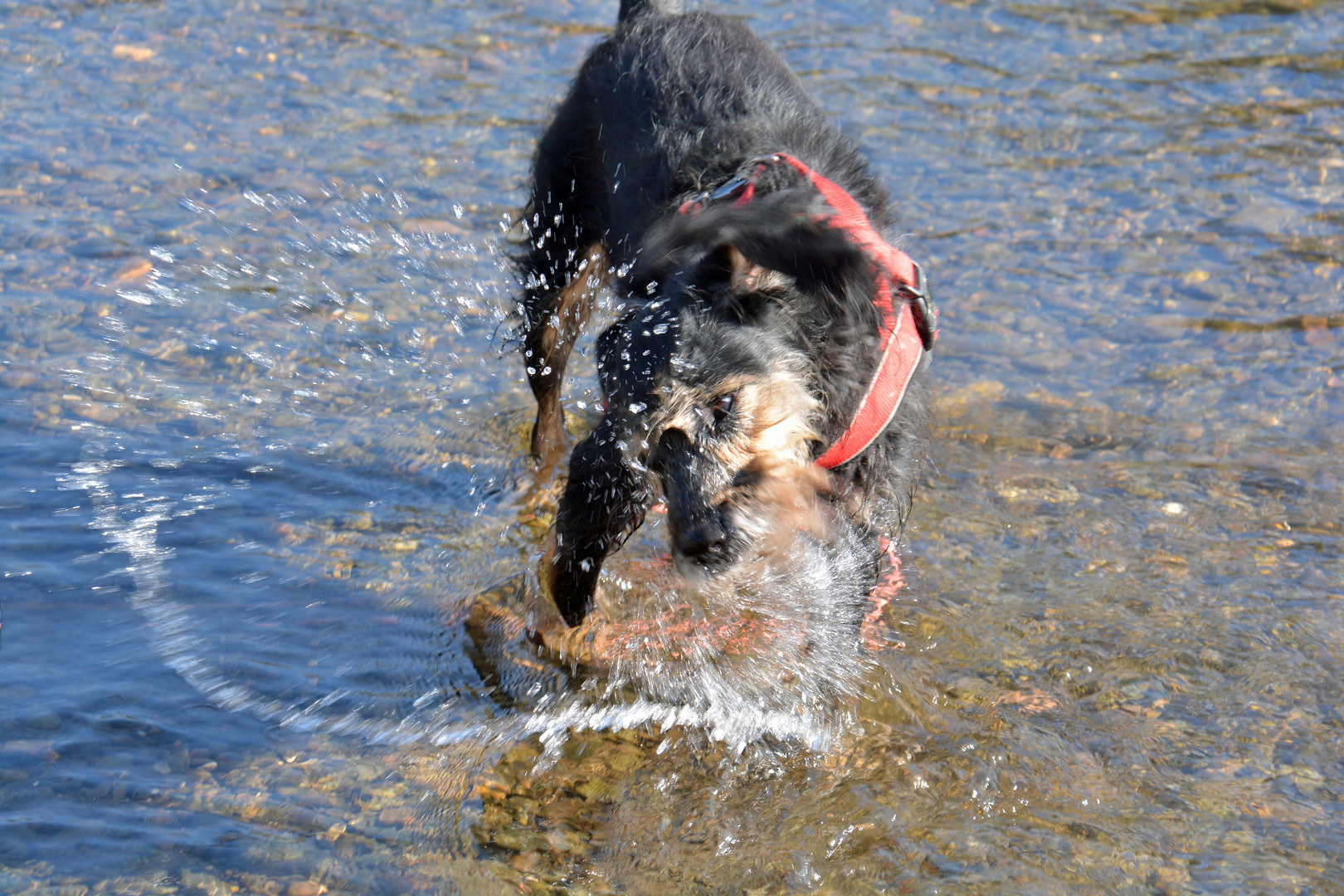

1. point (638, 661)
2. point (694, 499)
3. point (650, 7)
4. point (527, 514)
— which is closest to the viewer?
point (694, 499)

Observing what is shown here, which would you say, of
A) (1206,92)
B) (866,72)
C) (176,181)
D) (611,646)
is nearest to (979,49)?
(866,72)

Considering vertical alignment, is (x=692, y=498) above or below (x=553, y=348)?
above

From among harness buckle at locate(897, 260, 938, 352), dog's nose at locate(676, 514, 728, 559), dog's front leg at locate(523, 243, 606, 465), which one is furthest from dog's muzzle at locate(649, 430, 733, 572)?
dog's front leg at locate(523, 243, 606, 465)

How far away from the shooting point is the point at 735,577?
2766 mm

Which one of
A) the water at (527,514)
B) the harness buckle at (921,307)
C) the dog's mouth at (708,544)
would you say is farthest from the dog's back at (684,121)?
the water at (527,514)

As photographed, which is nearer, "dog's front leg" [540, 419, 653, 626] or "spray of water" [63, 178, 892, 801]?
"dog's front leg" [540, 419, 653, 626]

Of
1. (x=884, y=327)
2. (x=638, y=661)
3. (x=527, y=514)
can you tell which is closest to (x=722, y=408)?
(x=884, y=327)

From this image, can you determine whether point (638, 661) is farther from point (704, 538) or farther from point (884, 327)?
point (884, 327)

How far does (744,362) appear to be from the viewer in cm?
257

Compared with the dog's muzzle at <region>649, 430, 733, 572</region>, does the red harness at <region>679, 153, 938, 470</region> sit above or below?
above

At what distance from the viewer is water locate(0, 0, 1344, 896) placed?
271 centimetres

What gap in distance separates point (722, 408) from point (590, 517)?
68 centimetres

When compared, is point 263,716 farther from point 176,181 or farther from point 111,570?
point 176,181

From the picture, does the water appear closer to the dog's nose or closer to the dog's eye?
the dog's nose
